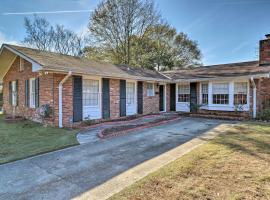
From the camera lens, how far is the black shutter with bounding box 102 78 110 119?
1080 cm

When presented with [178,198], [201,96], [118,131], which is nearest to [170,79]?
[201,96]

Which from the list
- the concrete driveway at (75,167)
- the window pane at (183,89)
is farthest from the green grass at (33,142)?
the window pane at (183,89)

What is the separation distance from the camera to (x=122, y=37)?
2558 centimetres

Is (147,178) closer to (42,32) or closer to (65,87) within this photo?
(65,87)

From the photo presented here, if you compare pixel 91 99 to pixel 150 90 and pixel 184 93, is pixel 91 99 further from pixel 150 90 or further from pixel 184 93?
pixel 184 93

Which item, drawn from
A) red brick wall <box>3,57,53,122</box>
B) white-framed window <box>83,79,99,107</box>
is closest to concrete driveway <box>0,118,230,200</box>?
white-framed window <box>83,79,99,107</box>

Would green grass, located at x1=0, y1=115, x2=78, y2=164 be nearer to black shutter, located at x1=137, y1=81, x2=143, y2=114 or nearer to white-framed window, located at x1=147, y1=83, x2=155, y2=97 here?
black shutter, located at x1=137, y1=81, x2=143, y2=114

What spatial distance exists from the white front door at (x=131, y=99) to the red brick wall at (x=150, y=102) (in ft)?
3.37

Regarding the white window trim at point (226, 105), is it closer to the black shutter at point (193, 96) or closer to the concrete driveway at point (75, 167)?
the black shutter at point (193, 96)

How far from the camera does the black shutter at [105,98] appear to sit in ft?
35.4

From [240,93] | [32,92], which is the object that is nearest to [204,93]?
[240,93]

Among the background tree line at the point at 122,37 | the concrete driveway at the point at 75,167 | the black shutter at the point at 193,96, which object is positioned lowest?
the concrete driveway at the point at 75,167

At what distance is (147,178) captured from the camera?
3770 mm

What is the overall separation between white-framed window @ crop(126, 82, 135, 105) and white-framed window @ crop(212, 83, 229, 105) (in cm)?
553
